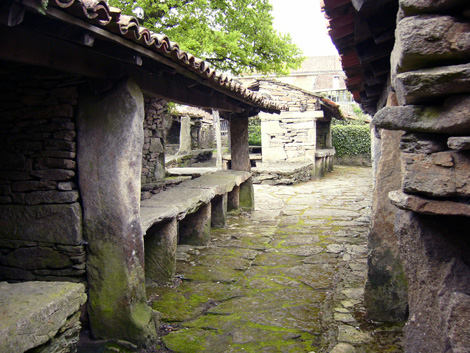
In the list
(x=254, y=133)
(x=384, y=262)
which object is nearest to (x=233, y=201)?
(x=384, y=262)

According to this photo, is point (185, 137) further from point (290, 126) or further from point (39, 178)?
point (39, 178)

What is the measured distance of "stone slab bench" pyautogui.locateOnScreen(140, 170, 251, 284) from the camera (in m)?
4.66

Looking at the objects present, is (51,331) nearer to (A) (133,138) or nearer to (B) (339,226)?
(A) (133,138)

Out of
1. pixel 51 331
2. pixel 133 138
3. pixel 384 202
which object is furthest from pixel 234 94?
pixel 51 331

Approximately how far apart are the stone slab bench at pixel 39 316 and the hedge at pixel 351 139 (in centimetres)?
1884

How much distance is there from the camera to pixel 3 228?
357cm

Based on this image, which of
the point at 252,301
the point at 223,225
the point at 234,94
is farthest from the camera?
the point at 223,225

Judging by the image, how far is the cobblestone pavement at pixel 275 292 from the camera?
3.47 metres

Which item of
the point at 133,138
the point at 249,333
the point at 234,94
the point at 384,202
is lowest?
the point at 249,333

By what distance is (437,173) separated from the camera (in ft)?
5.65

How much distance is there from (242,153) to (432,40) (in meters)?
7.26

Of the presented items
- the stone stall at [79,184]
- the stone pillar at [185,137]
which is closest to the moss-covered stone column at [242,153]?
the stone stall at [79,184]

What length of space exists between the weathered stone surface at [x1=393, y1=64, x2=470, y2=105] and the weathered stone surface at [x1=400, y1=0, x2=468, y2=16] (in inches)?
9.0

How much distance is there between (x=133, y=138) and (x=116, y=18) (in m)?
1.16
